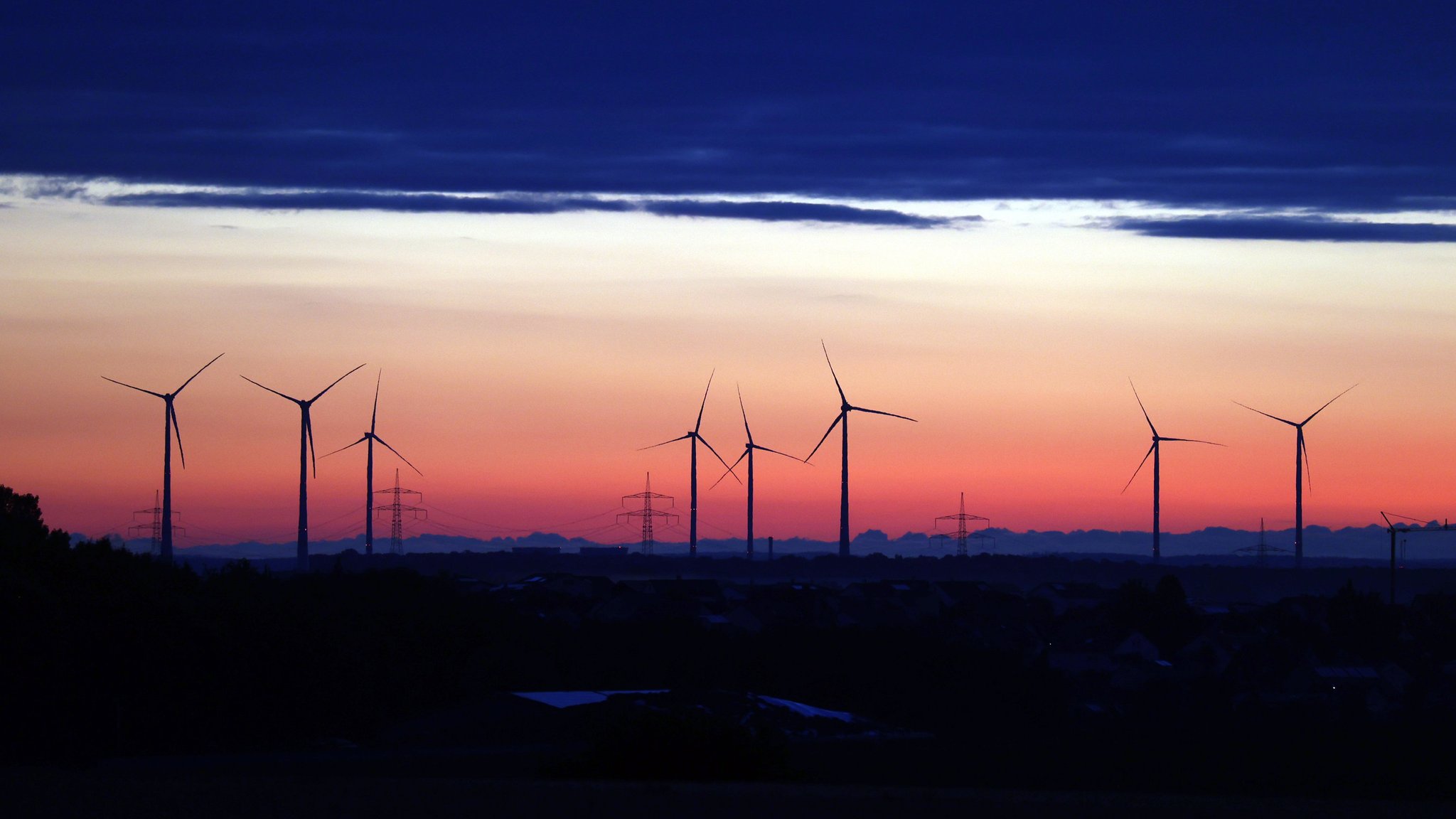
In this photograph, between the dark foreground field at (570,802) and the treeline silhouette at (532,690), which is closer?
the dark foreground field at (570,802)

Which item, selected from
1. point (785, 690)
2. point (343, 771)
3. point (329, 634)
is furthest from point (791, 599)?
point (343, 771)

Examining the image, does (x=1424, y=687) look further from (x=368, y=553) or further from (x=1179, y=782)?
(x=368, y=553)

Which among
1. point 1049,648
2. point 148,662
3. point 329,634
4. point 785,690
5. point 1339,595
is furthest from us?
point 1339,595

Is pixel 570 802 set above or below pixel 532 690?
above

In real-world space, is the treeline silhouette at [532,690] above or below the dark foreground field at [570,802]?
below

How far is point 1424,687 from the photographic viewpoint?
126875 millimetres

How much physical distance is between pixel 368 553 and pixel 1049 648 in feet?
228

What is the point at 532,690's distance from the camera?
97500 millimetres

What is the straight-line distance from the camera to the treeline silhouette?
5491 cm

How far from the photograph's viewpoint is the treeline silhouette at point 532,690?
180 ft

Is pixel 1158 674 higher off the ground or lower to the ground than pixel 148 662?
lower

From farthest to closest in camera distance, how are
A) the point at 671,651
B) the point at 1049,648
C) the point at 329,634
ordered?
the point at 1049,648 < the point at 671,651 < the point at 329,634

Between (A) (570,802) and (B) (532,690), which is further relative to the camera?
(B) (532,690)

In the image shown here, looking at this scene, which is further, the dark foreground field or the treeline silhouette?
the treeline silhouette
